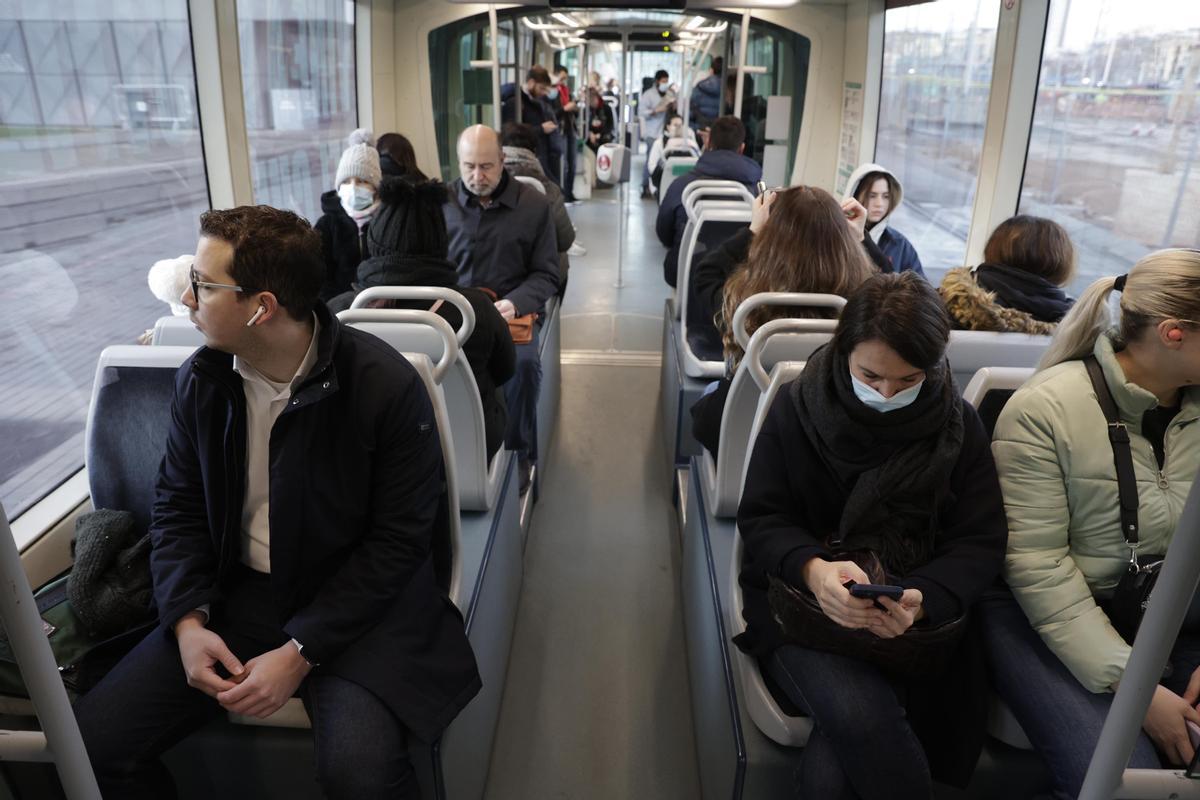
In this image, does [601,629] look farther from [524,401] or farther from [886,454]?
[886,454]

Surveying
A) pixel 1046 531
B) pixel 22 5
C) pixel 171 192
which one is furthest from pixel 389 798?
pixel 171 192

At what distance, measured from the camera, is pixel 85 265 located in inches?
109

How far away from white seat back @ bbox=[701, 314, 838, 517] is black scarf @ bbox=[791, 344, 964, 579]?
242 mm

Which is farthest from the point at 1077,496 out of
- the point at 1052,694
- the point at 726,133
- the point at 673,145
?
the point at 673,145

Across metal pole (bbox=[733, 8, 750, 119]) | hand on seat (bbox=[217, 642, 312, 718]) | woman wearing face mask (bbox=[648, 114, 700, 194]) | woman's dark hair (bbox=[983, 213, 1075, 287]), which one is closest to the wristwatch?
hand on seat (bbox=[217, 642, 312, 718])

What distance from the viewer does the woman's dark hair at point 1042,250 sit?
8.41 ft

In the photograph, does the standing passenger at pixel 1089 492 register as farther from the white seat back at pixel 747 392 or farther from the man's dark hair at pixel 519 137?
the man's dark hair at pixel 519 137

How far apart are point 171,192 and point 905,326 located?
127 inches

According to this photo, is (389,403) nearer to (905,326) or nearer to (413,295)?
(413,295)

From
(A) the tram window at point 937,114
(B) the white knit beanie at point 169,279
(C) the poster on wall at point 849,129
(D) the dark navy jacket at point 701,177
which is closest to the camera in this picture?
(B) the white knit beanie at point 169,279

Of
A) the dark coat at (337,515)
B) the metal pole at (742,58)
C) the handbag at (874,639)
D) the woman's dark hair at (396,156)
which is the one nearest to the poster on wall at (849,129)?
the metal pole at (742,58)

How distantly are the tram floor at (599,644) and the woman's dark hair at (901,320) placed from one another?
1.40 meters

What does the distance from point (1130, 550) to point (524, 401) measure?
2.36 m

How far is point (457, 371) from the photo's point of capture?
242cm
